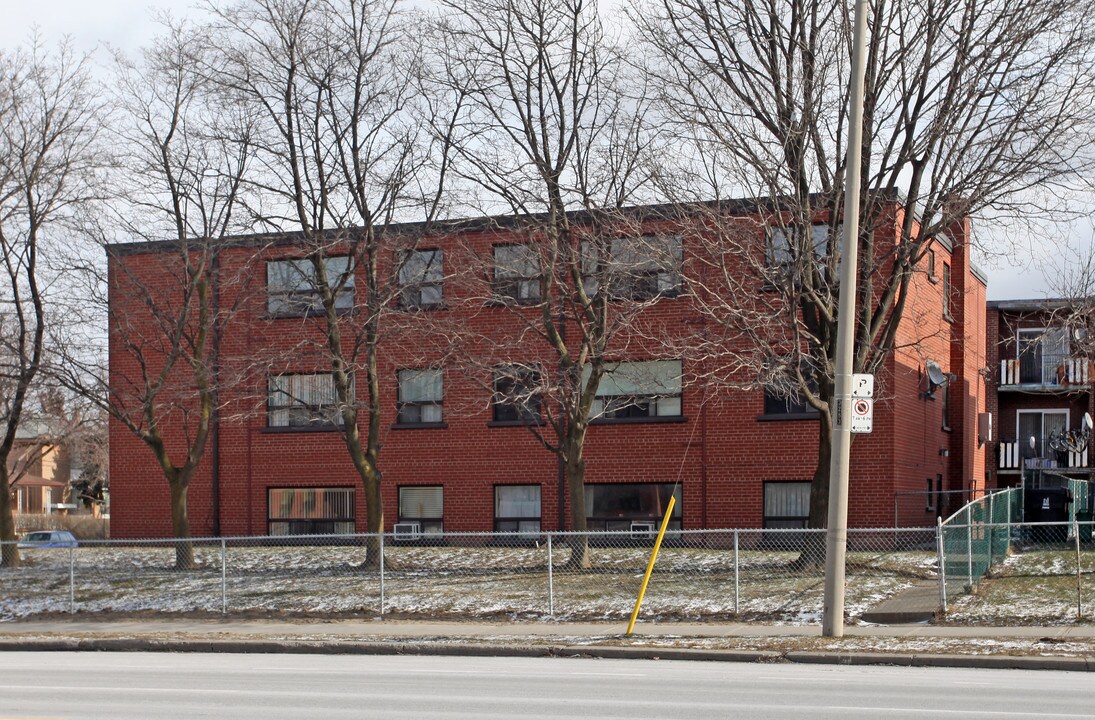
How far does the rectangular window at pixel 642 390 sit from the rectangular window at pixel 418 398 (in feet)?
13.5

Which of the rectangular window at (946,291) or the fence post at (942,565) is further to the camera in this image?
the rectangular window at (946,291)

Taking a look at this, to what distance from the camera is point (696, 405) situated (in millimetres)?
29500

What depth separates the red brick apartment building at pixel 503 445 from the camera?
28234mm

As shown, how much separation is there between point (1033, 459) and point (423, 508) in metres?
21.2

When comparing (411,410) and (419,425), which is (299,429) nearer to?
(411,410)

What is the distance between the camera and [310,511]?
3272cm

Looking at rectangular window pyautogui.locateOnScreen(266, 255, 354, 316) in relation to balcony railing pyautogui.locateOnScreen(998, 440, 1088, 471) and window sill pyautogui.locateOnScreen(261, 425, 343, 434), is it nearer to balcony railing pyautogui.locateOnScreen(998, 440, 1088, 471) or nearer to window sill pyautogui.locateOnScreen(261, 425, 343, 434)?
window sill pyautogui.locateOnScreen(261, 425, 343, 434)

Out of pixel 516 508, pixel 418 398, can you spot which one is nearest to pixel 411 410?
pixel 418 398

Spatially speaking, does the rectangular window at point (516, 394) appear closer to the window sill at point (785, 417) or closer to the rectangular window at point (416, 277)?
the rectangular window at point (416, 277)

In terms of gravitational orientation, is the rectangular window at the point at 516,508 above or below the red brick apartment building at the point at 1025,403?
below

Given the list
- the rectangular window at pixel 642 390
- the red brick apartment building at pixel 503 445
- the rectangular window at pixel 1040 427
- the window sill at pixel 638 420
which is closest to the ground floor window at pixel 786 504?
the red brick apartment building at pixel 503 445

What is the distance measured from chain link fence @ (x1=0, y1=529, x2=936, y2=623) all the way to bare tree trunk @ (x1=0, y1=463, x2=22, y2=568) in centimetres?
40

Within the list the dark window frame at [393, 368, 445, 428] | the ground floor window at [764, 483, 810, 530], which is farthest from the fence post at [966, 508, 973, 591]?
the dark window frame at [393, 368, 445, 428]

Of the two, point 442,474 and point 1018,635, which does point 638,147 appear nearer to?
point 1018,635
